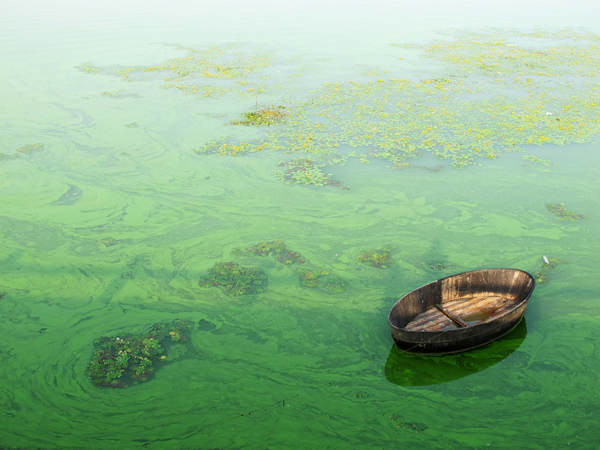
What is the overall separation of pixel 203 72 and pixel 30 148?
17.6 feet

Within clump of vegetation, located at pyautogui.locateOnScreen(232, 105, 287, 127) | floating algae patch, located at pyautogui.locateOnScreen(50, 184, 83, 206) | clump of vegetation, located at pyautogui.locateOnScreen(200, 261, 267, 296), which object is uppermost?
clump of vegetation, located at pyautogui.locateOnScreen(232, 105, 287, 127)

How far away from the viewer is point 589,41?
52.2ft

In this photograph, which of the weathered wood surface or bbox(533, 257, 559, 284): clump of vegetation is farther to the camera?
bbox(533, 257, 559, 284): clump of vegetation

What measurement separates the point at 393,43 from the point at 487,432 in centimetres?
1485

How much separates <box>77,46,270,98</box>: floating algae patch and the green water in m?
0.59

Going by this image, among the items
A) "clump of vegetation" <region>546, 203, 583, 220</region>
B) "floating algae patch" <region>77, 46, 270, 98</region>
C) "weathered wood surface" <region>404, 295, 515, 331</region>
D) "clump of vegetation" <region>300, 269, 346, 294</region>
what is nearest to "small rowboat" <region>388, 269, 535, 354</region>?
"weathered wood surface" <region>404, 295, 515, 331</region>

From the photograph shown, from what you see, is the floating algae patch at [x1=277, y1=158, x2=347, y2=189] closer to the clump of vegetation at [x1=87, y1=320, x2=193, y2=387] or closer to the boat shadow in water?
the clump of vegetation at [x1=87, y1=320, x2=193, y2=387]

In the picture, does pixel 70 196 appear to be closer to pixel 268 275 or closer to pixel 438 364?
pixel 268 275

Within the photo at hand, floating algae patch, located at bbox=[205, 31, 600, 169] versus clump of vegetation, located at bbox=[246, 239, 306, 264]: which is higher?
floating algae patch, located at bbox=[205, 31, 600, 169]

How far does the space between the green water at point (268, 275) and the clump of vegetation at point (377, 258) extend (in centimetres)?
10

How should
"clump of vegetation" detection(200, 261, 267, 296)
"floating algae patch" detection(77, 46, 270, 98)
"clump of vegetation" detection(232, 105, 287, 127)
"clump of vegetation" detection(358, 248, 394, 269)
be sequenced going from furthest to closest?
"floating algae patch" detection(77, 46, 270, 98) → "clump of vegetation" detection(232, 105, 287, 127) → "clump of vegetation" detection(358, 248, 394, 269) → "clump of vegetation" detection(200, 261, 267, 296)

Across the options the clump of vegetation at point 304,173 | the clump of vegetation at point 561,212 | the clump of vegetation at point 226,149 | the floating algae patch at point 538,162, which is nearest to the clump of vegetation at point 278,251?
the clump of vegetation at point 304,173

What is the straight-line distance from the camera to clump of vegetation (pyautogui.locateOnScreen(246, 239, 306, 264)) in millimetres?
5734

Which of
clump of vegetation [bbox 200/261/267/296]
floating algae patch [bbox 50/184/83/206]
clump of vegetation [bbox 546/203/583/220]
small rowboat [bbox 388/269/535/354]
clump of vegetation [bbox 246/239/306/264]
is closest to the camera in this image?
small rowboat [bbox 388/269/535/354]
